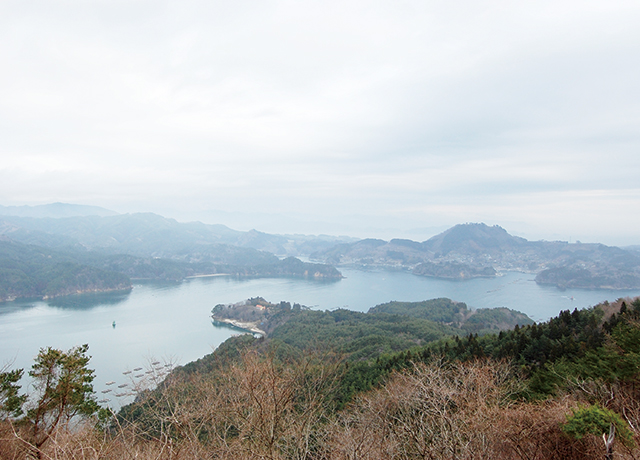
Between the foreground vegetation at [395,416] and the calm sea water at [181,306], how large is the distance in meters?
9.36

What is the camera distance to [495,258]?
356 ft

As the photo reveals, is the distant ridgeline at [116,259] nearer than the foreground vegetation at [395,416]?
No

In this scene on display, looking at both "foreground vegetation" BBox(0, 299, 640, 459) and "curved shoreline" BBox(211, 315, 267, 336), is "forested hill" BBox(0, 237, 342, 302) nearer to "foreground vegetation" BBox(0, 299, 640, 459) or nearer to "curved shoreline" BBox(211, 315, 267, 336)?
"curved shoreline" BBox(211, 315, 267, 336)

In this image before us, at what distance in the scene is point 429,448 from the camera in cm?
466

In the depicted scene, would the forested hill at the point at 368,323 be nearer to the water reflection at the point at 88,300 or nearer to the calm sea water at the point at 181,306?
the calm sea water at the point at 181,306

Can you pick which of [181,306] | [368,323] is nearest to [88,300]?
[181,306]

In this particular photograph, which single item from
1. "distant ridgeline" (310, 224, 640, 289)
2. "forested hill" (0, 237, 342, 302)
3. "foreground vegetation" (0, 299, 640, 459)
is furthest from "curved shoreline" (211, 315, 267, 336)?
"distant ridgeline" (310, 224, 640, 289)

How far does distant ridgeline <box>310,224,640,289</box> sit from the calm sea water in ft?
18.9

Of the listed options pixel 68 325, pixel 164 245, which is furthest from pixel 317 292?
pixel 164 245

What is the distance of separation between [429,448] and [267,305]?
4750 cm

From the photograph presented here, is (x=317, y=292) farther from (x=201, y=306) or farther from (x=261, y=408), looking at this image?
(x=261, y=408)

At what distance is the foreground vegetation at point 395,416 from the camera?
14.4 ft

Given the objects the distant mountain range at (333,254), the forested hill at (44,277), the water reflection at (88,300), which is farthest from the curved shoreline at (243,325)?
the distant mountain range at (333,254)

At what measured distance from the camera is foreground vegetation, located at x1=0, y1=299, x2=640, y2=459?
4.39 m
